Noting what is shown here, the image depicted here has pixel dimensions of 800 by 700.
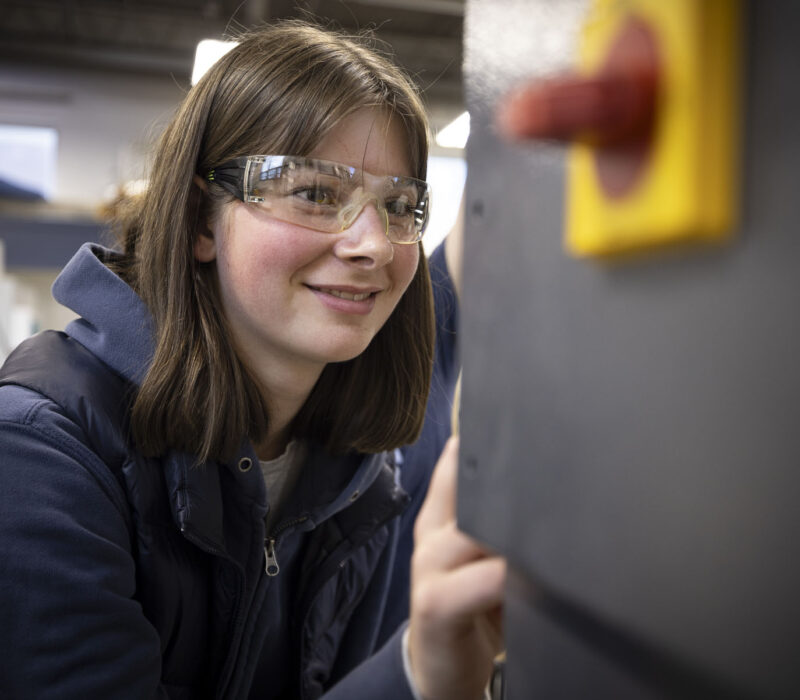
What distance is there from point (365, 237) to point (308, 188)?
101mm

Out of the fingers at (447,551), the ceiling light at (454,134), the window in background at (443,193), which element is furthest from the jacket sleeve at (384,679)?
the ceiling light at (454,134)

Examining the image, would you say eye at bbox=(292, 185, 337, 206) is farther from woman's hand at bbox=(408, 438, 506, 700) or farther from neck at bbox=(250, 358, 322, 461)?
woman's hand at bbox=(408, 438, 506, 700)

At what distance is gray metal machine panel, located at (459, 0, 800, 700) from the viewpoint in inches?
9.9

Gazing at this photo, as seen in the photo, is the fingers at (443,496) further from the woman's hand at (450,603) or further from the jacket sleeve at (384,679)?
the jacket sleeve at (384,679)

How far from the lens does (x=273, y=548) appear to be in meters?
1.07

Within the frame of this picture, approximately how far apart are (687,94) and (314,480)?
97 centimetres

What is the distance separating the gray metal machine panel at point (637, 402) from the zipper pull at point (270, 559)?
0.69 metres

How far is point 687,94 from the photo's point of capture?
26 centimetres

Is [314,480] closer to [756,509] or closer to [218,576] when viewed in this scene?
[218,576]

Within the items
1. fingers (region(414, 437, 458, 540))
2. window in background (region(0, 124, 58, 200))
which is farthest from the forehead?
window in background (region(0, 124, 58, 200))

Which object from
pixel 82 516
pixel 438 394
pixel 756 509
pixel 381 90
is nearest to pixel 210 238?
pixel 381 90

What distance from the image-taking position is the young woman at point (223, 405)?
0.83 m

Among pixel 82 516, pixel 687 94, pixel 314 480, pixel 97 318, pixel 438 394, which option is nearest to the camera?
pixel 687 94

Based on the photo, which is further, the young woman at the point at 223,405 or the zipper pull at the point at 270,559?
the zipper pull at the point at 270,559
